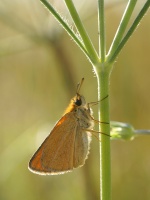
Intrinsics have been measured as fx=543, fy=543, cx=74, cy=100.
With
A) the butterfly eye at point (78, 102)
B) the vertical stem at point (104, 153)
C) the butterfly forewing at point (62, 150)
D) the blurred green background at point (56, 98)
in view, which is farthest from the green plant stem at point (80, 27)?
the blurred green background at point (56, 98)

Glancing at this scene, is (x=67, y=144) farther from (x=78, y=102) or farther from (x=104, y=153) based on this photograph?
(x=104, y=153)

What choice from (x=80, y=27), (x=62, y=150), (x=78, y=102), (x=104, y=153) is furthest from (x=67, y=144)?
(x=80, y=27)

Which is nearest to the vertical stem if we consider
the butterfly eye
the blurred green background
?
the butterfly eye

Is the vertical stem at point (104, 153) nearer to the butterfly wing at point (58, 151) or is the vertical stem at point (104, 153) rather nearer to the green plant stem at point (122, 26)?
the green plant stem at point (122, 26)

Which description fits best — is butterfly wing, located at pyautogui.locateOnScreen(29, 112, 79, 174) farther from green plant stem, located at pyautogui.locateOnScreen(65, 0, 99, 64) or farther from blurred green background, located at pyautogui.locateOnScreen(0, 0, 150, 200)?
blurred green background, located at pyautogui.locateOnScreen(0, 0, 150, 200)

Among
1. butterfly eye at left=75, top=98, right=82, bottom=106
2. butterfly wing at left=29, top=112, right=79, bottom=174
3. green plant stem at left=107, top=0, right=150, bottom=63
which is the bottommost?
butterfly wing at left=29, top=112, right=79, bottom=174

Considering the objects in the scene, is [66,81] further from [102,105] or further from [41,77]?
[102,105]
